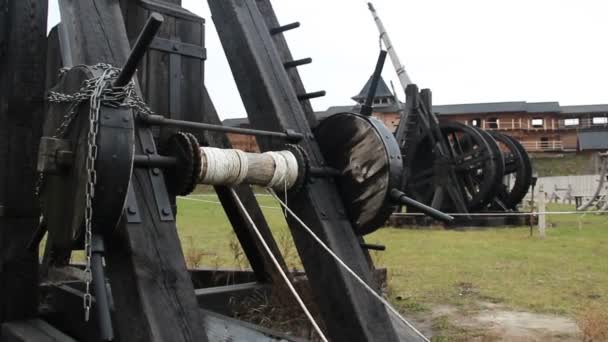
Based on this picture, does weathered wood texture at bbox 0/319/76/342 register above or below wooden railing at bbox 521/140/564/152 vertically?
below

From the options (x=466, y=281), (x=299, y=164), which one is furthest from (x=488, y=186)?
(x=299, y=164)

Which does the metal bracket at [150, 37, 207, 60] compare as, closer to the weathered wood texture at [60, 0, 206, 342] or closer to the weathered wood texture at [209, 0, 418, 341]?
the weathered wood texture at [209, 0, 418, 341]

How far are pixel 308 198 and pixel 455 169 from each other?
37.2 feet

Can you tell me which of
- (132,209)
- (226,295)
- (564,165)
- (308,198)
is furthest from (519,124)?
(132,209)

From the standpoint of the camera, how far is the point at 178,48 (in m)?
3.18

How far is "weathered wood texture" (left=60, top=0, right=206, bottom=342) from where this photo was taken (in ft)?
5.73

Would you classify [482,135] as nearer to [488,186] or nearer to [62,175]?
[488,186]

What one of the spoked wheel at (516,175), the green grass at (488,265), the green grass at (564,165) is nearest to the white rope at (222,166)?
the green grass at (488,265)

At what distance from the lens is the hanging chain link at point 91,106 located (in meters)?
1.65

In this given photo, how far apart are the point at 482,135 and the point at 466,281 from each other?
775cm

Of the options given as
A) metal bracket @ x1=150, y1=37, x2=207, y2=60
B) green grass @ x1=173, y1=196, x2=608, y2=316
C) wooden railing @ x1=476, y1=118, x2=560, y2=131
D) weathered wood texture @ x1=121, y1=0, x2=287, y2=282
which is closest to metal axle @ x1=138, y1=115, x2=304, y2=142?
weathered wood texture @ x1=121, y1=0, x2=287, y2=282

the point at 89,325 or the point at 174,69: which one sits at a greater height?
the point at 174,69

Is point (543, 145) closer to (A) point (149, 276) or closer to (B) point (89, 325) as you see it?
(B) point (89, 325)

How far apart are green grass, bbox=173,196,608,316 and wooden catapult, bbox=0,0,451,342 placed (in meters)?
1.85
